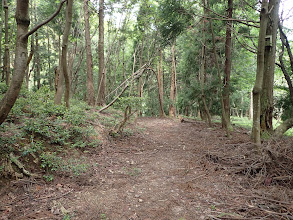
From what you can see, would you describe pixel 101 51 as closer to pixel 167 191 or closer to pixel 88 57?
pixel 88 57

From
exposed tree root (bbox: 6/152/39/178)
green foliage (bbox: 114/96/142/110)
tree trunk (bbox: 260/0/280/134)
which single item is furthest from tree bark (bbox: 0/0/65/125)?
tree trunk (bbox: 260/0/280/134)

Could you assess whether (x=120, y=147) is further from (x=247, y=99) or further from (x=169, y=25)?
(x=247, y=99)

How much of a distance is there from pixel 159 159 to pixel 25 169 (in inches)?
132

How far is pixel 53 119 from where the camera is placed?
17.7ft

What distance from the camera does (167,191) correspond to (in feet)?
11.3

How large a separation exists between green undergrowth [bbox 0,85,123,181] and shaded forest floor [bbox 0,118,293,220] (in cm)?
26

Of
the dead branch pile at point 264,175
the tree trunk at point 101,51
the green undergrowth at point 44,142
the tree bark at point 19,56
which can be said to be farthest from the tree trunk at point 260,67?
the tree trunk at point 101,51

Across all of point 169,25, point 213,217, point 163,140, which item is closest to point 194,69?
point 169,25

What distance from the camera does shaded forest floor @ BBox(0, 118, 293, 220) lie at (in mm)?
2637

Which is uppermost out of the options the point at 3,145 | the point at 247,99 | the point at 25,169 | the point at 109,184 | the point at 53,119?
the point at 247,99

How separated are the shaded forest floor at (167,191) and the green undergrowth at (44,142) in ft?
0.85

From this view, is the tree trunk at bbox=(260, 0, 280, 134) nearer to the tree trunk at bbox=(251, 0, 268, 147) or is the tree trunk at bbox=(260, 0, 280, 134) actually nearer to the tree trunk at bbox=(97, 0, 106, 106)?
the tree trunk at bbox=(251, 0, 268, 147)

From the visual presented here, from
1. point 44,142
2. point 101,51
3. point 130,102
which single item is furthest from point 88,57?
point 44,142

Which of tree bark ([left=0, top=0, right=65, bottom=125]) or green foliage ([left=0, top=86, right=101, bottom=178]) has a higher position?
tree bark ([left=0, top=0, right=65, bottom=125])
